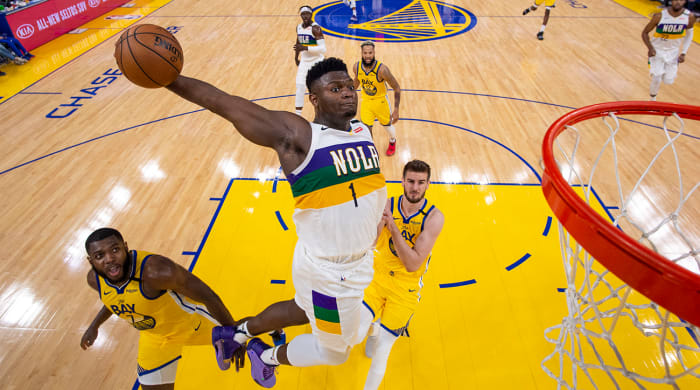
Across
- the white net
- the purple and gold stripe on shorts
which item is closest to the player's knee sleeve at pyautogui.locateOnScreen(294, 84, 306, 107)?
the white net

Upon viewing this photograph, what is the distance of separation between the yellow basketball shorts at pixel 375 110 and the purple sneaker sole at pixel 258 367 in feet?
11.7

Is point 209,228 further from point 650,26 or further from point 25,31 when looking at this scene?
point 25,31

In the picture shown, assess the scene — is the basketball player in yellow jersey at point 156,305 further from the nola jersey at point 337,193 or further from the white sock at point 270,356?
the nola jersey at point 337,193

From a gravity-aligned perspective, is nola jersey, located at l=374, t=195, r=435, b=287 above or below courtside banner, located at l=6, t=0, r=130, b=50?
below

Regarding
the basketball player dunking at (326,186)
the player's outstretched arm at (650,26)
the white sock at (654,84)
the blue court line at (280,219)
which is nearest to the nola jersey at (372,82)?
the blue court line at (280,219)

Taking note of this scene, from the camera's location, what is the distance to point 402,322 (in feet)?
9.11

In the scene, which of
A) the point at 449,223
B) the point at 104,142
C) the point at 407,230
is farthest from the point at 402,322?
the point at 104,142

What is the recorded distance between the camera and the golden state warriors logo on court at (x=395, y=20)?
11.3 meters

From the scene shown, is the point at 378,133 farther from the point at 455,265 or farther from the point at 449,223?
the point at 455,265

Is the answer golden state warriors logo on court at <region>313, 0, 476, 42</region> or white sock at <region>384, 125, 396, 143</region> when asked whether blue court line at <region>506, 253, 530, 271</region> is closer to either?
white sock at <region>384, 125, 396, 143</region>

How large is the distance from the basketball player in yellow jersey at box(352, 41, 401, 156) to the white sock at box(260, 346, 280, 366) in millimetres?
3541

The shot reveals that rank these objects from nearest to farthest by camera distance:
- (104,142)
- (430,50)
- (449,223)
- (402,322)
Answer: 1. (402,322)
2. (449,223)
3. (104,142)
4. (430,50)

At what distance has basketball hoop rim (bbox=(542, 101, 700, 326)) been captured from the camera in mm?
1419

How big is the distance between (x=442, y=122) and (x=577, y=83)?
12.0 feet
